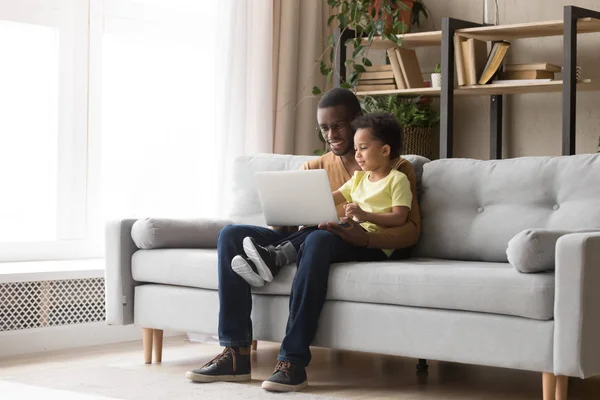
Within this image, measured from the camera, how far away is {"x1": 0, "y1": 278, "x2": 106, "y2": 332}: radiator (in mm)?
3707

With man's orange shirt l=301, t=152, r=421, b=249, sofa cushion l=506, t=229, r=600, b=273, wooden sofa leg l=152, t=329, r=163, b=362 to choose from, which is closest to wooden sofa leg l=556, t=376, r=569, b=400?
sofa cushion l=506, t=229, r=600, b=273

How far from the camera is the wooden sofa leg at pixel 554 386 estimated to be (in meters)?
2.56

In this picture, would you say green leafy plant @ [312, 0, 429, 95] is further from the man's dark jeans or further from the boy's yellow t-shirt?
the man's dark jeans

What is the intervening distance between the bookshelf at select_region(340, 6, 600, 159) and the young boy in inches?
39.8

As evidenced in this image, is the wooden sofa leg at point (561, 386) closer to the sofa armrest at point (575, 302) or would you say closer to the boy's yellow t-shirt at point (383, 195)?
the sofa armrest at point (575, 302)

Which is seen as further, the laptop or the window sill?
the window sill

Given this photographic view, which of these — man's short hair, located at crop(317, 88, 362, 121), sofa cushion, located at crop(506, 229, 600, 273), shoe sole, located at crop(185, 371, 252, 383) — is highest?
man's short hair, located at crop(317, 88, 362, 121)

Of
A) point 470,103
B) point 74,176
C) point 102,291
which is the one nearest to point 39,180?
point 74,176

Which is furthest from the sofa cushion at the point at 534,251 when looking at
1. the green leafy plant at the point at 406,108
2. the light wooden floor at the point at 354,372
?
the green leafy plant at the point at 406,108

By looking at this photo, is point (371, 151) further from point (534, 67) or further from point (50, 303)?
point (50, 303)

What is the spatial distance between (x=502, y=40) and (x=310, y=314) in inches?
81.1

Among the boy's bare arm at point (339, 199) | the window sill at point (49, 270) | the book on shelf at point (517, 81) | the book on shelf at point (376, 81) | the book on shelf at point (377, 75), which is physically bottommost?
the window sill at point (49, 270)

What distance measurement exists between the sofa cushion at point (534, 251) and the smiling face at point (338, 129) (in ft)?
3.07

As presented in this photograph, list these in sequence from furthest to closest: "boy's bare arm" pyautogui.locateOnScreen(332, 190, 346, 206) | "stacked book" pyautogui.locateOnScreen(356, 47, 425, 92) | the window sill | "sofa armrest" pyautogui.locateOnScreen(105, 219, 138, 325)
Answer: "stacked book" pyautogui.locateOnScreen(356, 47, 425, 92)
the window sill
"sofa armrest" pyautogui.locateOnScreen(105, 219, 138, 325)
"boy's bare arm" pyautogui.locateOnScreen(332, 190, 346, 206)
